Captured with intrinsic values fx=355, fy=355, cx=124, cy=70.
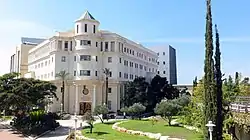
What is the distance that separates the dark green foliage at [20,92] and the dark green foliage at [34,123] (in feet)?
5.30

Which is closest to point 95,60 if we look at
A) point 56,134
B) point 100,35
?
point 100,35

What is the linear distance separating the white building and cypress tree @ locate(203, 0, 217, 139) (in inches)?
1758

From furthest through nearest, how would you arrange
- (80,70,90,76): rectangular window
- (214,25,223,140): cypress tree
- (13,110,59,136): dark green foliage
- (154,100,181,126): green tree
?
(80,70,90,76): rectangular window, (13,110,59,136): dark green foliage, (154,100,181,126): green tree, (214,25,223,140): cypress tree

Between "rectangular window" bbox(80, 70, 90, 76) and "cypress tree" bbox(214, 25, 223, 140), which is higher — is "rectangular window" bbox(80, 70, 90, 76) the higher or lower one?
the higher one

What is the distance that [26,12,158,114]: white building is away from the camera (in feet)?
212

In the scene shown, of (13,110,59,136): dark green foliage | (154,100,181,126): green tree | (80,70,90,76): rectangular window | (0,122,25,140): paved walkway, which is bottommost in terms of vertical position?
(0,122,25,140): paved walkway

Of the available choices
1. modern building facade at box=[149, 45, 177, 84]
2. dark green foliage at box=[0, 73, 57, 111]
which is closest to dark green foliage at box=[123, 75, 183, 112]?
dark green foliage at box=[0, 73, 57, 111]

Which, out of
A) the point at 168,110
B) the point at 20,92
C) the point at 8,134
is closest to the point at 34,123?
the point at 8,134

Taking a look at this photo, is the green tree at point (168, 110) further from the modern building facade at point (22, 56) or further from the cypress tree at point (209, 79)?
the modern building facade at point (22, 56)

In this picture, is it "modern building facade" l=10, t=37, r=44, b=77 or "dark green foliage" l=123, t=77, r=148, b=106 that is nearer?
"dark green foliage" l=123, t=77, r=148, b=106

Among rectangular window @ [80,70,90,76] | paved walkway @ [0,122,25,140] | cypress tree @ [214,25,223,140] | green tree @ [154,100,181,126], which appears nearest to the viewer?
cypress tree @ [214,25,223,140]

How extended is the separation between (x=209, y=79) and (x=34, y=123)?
28.2 m

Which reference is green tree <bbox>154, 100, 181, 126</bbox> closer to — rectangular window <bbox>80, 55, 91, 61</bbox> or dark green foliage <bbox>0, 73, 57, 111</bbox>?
dark green foliage <bbox>0, 73, 57, 111</bbox>

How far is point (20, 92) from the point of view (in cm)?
4475
